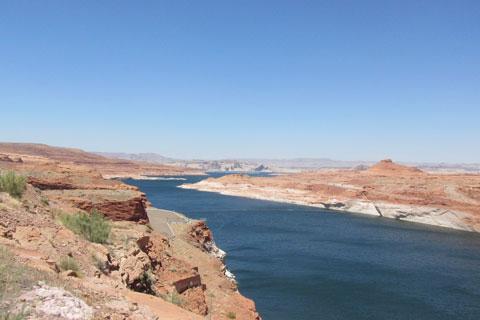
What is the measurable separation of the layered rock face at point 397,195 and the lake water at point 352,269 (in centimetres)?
578

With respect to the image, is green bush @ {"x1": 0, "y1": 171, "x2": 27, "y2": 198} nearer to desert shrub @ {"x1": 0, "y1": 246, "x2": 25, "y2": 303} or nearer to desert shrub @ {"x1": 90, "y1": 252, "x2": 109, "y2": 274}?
desert shrub @ {"x1": 90, "y1": 252, "x2": 109, "y2": 274}

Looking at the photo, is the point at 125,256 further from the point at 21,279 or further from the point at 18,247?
the point at 21,279

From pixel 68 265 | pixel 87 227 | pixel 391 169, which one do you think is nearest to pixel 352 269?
pixel 87 227

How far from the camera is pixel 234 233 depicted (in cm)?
4706

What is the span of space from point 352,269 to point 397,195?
50398 millimetres

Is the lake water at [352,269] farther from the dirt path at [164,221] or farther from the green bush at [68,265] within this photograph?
the green bush at [68,265]

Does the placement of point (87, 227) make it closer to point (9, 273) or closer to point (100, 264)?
point (100, 264)

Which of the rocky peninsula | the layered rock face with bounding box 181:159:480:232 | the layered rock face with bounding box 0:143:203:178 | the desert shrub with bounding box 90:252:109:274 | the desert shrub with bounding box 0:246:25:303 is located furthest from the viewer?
the layered rock face with bounding box 0:143:203:178

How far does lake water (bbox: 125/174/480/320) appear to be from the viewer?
77.4 ft

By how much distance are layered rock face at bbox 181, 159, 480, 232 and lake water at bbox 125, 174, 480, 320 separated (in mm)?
5777

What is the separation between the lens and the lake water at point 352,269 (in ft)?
77.4

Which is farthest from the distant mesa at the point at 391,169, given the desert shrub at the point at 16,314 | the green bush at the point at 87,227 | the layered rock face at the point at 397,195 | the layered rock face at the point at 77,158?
the layered rock face at the point at 77,158

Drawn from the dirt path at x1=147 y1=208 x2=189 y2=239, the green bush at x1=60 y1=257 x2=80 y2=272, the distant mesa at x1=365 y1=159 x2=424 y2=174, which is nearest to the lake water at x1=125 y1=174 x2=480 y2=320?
the dirt path at x1=147 y1=208 x2=189 y2=239

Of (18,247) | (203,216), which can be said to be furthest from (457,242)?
(18,247)
